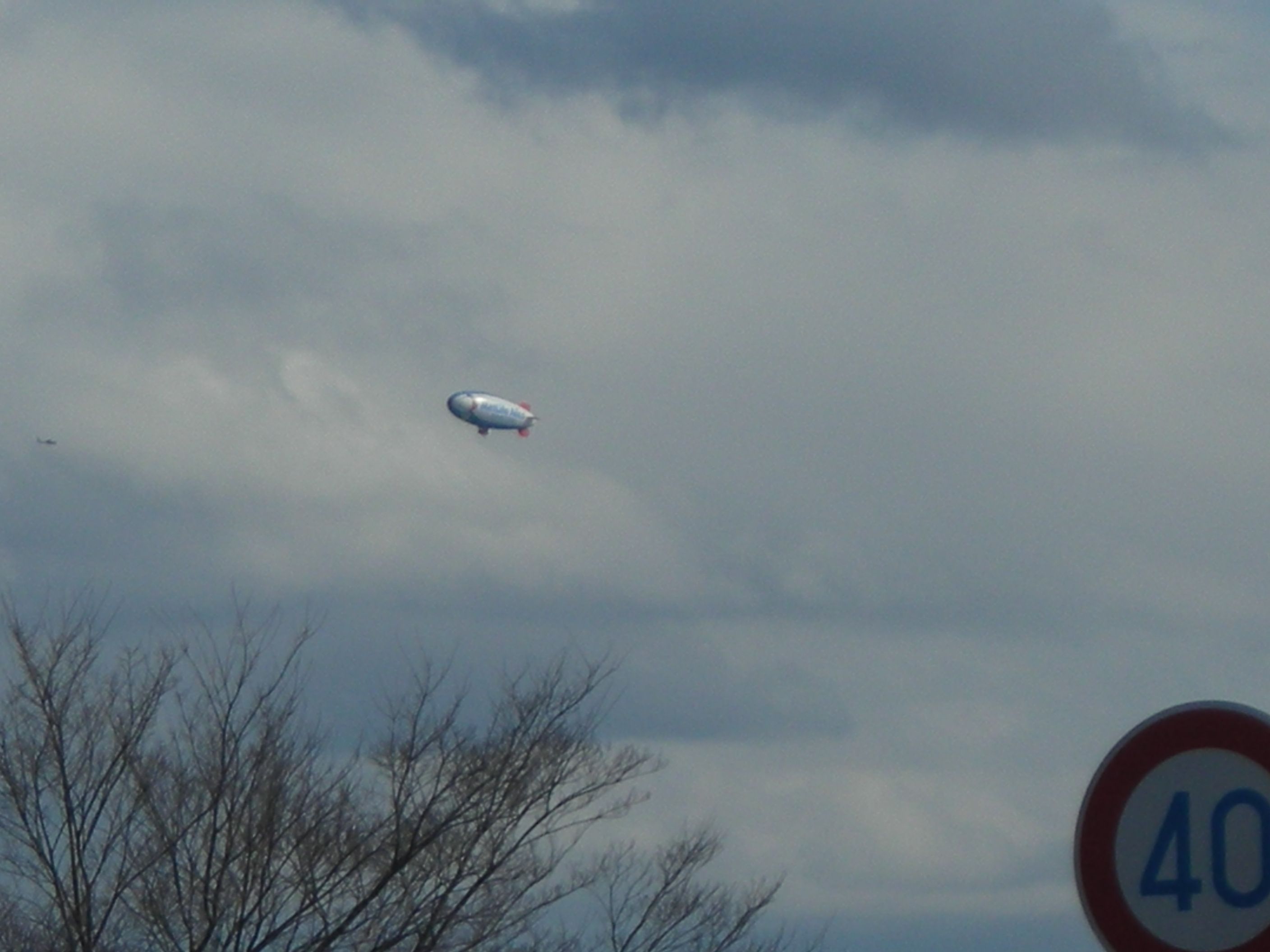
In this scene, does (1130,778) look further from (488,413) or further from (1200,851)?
(488,413)

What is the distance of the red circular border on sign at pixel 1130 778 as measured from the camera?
498 cm

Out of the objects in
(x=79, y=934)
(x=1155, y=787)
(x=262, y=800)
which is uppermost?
(x=262, y=800)

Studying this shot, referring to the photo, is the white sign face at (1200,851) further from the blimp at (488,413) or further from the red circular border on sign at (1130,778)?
the blimp at (488,413)

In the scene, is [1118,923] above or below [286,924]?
below

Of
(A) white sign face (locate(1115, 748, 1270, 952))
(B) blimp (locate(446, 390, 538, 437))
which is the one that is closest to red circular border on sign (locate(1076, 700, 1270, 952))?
(A) white sign face (locate(1115, 748, 1270, 952))

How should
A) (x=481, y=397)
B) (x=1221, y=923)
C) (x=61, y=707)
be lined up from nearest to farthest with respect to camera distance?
(x=1221, y=923) → (x=61, y=707) → (x=481, y=397)

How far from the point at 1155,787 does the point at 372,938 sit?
16494 mm

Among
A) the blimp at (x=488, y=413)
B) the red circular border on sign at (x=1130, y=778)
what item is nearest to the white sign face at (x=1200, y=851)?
the red circular border on sign at (x=1130, y=778)

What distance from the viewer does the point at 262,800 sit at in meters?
21.2

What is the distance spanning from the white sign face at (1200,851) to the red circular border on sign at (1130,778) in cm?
2

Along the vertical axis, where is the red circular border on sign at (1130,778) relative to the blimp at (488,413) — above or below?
below

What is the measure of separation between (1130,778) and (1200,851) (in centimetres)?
26

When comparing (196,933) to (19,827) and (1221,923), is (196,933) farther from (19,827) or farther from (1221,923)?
(1221,923)

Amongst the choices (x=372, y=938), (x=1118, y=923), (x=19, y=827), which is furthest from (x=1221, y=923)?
(x=19, y=827)
